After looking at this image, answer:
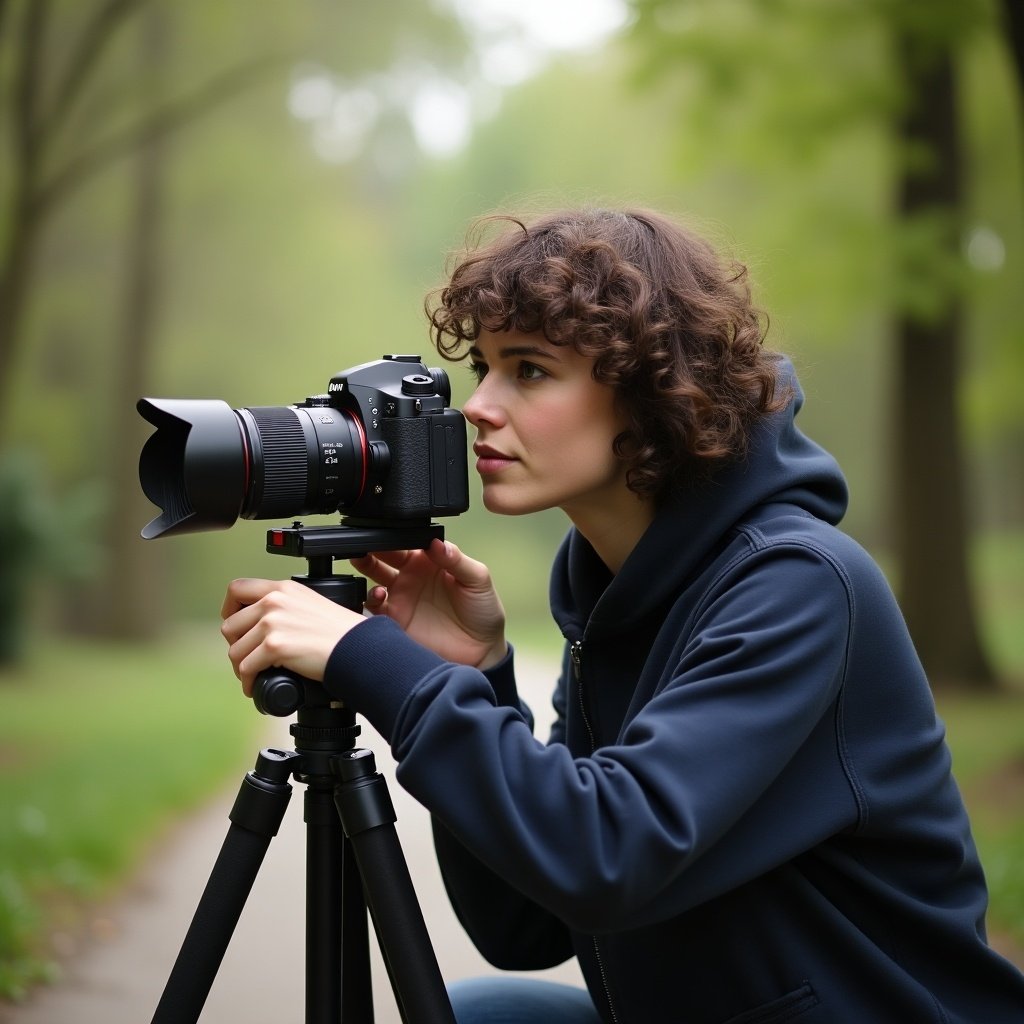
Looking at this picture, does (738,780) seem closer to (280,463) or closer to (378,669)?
(378,669)

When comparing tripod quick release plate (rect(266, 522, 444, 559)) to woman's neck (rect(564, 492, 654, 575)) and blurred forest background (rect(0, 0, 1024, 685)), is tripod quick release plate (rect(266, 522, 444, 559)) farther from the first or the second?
blurred forest background (rect(0, 0, 1024, 685))

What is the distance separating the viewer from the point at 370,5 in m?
11.3

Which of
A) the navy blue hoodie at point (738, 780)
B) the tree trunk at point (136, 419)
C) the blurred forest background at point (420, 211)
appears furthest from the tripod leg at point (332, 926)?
the tree trunk at point (136, 419)

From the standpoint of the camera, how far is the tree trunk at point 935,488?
24.1 feet

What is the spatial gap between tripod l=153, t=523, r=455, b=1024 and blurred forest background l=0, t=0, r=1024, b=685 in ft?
11.1

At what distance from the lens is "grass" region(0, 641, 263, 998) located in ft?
14.2

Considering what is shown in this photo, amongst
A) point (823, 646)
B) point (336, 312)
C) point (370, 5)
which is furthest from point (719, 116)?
point (823, 646)

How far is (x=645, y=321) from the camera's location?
68.9 inches

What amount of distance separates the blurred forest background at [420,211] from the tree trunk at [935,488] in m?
0.02

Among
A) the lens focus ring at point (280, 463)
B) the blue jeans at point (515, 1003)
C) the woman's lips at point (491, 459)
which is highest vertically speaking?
the lens focus ring at point (280, 463)

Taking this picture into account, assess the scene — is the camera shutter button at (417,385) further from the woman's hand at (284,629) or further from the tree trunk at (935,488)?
the tree trunk at (935,488)

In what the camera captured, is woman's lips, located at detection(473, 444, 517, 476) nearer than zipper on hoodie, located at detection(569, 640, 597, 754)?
Yes

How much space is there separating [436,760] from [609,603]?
0.46 metres

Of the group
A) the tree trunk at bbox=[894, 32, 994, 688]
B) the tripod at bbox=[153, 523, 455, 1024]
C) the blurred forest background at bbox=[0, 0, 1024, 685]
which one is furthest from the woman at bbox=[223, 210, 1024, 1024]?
the tree trunk at bbox=[894, 32, 994, 688]
